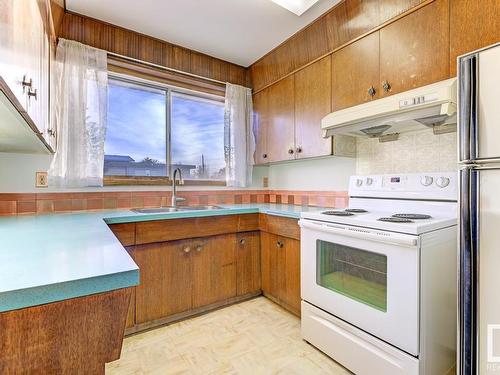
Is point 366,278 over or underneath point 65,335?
underneath

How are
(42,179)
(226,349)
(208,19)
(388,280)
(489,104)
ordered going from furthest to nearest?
(208,19) → (42,179) → (226,349) → (388,280) → (489,104)

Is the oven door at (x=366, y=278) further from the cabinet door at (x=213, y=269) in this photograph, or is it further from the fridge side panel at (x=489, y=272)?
the cabinet door at (x=213, y=269)

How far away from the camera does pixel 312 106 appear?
2164 mm

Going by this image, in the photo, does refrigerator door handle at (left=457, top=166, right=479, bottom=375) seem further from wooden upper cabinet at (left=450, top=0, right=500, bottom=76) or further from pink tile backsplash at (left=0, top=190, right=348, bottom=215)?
pink tile backsplash at (left=0, top=190, right=348, bottom=215)

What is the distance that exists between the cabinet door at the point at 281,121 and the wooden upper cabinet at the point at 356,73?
49 centimetres

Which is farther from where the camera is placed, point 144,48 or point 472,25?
point 144,48

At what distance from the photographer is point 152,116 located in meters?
2.48

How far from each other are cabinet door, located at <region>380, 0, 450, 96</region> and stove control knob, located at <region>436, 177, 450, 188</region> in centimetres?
55

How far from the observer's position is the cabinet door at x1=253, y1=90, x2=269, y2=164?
2729mm

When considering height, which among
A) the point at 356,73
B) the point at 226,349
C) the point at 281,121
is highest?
the point at 356,73

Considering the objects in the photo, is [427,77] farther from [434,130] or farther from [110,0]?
[110,0]

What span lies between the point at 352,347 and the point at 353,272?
15.7 inches

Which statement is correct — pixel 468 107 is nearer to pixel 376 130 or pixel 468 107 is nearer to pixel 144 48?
pixel 376 130

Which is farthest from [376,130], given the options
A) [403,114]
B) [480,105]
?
[480,105]
